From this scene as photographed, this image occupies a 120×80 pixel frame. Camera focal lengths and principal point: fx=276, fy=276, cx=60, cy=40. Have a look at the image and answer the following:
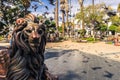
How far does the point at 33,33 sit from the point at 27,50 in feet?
0.72

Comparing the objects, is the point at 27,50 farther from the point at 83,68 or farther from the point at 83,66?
the point at 83,66

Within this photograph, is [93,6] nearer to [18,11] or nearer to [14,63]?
[18,11]

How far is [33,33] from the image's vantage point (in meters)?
3.34

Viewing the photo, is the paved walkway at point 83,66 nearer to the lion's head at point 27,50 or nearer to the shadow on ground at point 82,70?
the shadow on ground at point 82,70

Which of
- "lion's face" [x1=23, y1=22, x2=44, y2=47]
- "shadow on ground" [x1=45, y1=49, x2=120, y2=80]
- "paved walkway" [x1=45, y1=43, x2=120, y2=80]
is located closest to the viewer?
"lion's face" [x1=23, y1=22, x2=44, y2=47]

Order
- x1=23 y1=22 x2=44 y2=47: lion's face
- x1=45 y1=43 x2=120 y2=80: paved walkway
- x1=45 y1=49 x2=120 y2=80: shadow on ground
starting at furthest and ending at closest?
x1=45 y1=43 x2=120 y2=80: paved walkway < x1=45 y1=49 x2=120 y2=80: shadow on ground < x1=23 y1=22 x2=44 y2=47: lion's face

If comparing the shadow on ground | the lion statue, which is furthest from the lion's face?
the shadow on ground

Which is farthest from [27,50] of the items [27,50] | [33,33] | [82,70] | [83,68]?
[83,68]

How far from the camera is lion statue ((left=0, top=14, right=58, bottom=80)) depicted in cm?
334

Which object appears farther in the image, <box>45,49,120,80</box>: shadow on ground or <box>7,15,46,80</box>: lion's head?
<box>45,49,120,80</box>: shadow on ground

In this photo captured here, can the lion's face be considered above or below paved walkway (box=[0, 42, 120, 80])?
above

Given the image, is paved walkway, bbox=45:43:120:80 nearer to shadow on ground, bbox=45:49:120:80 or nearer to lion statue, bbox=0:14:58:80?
shadow on ground, bbox=45:49:120:80

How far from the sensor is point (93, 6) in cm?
5184

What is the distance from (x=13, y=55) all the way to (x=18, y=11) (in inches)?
357
